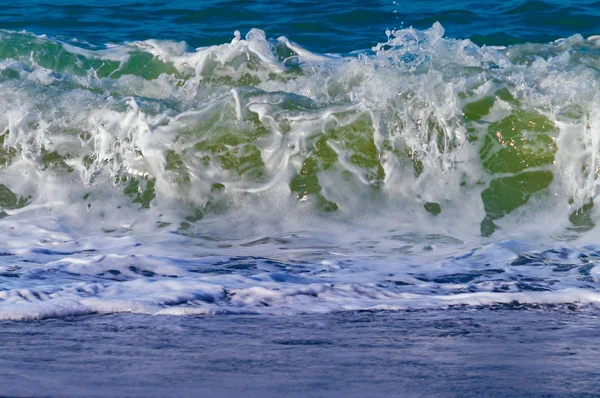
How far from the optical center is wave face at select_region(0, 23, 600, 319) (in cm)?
436

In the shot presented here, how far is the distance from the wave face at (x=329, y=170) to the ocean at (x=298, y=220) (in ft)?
0.05

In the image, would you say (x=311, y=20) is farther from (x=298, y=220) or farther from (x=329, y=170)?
(x=298, y=220)

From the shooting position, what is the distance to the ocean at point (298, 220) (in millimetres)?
Result: 2561

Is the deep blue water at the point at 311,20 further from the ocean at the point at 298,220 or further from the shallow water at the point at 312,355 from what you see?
the shallow water at the point at 312,355

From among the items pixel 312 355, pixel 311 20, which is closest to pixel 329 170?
pixel 312 355

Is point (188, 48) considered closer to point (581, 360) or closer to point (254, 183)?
point (254, 183)

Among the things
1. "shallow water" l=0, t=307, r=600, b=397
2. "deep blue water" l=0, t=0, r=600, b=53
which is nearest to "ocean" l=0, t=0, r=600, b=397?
"shallow water" l=0, t=307, r=600, b=397

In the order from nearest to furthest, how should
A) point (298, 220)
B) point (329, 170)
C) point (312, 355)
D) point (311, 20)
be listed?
1. point (312, 355)
2. point (298, 220)
3. point (329, 170)
4. point (311, 20)

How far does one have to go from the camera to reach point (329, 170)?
518 centimetres

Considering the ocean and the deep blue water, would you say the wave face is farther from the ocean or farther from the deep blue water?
the deep blue water

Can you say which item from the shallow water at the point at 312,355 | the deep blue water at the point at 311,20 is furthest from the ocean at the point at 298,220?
the deep blue water at the point at 311,20

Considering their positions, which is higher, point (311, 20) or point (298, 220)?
point (311, 20)

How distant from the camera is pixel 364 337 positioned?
9.32 ft

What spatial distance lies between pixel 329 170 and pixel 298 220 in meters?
0.45
